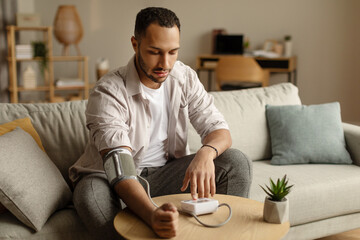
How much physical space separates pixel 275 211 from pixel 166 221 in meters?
0.33

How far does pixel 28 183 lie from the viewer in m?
1.55

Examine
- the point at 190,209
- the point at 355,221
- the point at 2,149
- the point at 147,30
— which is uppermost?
the point at 147,30

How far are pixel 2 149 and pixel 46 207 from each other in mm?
249

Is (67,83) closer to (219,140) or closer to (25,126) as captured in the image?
(25,126)

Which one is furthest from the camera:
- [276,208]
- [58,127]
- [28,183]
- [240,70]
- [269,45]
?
[269,45]

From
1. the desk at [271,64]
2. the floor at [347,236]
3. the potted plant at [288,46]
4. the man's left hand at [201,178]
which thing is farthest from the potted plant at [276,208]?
the potted plant at [288,46]

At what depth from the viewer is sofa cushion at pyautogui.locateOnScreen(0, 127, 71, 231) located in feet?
4.94

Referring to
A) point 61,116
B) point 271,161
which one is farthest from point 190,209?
point 271,161

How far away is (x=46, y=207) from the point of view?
1571 mm

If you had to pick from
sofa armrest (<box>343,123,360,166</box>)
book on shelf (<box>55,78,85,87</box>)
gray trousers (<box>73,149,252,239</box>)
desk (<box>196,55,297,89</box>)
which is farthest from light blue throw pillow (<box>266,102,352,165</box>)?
book on shelf (<box>55,78,85,87</box>)

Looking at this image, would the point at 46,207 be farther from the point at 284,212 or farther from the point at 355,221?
the point at 355,221

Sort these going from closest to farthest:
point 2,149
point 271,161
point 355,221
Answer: point 2,149 < point 355,221 < point 271,161

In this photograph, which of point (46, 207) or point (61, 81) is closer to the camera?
point (46, 207)

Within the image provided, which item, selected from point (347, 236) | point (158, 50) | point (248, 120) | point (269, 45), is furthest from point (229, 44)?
point (158, 50)
